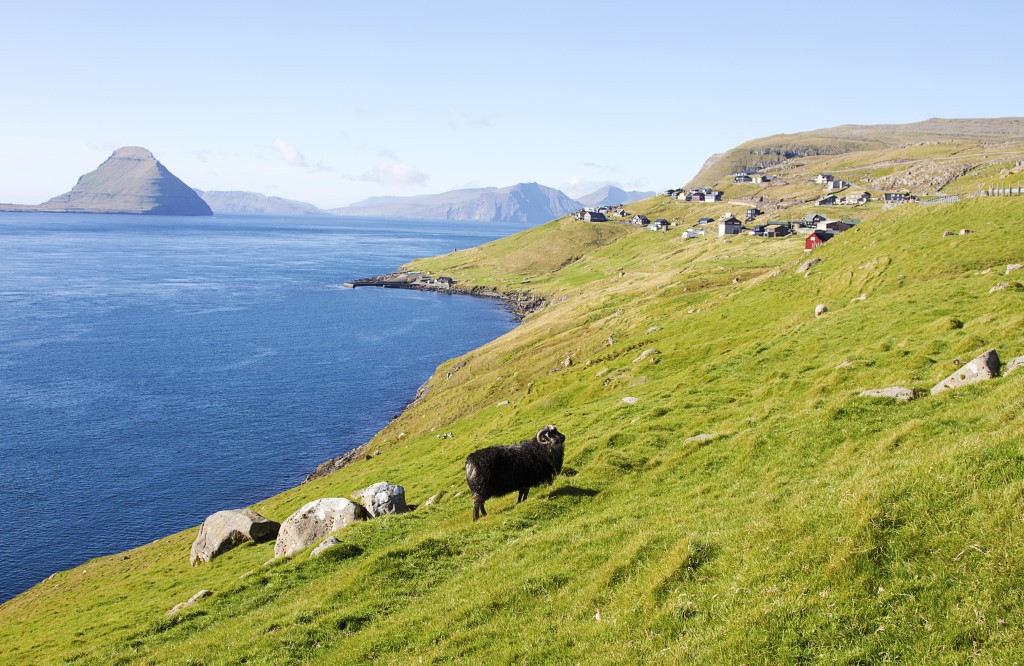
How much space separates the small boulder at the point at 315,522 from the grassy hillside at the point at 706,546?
2.62 metres

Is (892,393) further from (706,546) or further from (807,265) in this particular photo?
(807,265)

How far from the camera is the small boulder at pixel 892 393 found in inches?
977

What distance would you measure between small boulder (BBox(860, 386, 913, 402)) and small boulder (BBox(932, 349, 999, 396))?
2.85ft

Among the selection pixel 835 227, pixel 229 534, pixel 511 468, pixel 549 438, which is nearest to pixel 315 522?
pixel 229 534

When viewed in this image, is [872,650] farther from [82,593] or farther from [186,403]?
[186,403]

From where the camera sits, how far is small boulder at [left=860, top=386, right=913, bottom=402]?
24828 millimetres

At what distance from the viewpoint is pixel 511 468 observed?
2548cm

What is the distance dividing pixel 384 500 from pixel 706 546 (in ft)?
63.9

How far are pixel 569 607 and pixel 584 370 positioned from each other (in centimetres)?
4601

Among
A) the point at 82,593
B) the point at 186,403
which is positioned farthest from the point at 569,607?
the point at 186,403

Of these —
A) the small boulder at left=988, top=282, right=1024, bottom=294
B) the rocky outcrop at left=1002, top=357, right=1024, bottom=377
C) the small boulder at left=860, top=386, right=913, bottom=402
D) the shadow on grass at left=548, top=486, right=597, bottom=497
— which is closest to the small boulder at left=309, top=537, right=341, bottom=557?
the shadow on grass at left=548, top=486, right=597, bottom=497

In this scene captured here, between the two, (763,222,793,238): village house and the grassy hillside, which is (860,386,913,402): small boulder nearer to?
the grassy hillside

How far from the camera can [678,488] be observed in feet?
76.1

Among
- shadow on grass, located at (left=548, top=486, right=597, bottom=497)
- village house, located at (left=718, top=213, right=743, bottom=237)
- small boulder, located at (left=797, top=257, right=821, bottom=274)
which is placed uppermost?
village house, located at (left=718, top=213, right=743, bottom=237)
